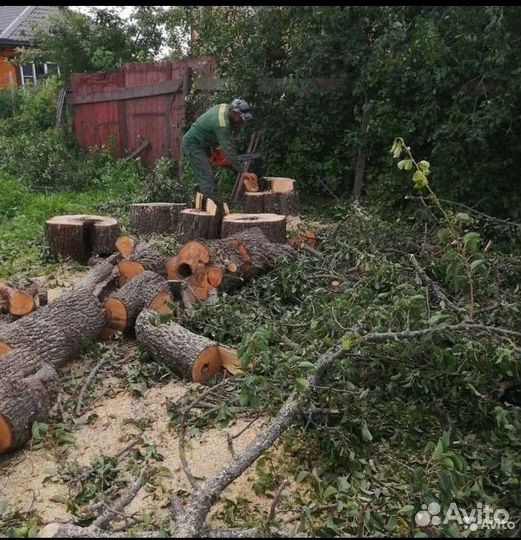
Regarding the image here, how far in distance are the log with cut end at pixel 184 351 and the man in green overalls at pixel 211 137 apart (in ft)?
10.8

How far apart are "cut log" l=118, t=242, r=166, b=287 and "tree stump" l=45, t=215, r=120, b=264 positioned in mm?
1138

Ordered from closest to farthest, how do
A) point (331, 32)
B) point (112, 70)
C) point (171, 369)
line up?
point (171, 369), point (331, 32), point (112, 70)

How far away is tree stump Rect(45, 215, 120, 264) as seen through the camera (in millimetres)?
6109

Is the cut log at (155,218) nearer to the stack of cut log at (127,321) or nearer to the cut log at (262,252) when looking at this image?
the stack of cut log at (127,321)

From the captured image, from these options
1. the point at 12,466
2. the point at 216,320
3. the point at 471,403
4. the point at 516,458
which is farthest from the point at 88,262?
the point at 516,458

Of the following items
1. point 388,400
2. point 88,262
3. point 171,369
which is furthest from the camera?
point 88,262

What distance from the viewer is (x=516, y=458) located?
101 inches

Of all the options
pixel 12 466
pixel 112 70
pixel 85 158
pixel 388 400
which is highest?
pixel 112 70

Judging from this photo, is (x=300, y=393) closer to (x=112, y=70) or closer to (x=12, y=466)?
(x=12, y=466)

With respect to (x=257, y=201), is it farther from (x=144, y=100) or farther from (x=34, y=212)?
(x=144, y=100)

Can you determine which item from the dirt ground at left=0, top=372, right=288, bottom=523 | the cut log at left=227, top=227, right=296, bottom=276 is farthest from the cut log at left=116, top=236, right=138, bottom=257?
the dirt ground at left=0, top=372, right=288, bottom=523

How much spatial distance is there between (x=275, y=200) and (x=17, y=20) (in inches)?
853

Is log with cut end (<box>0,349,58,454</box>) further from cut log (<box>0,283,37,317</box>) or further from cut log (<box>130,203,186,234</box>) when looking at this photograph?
cut log (<box>130,203,186,234</box>)

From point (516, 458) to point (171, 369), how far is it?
2216 millimetres
